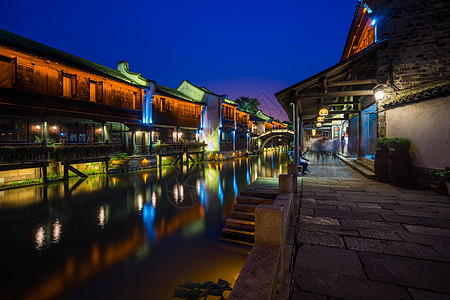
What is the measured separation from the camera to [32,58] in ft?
44.4

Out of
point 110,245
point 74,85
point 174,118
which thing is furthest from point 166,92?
point 110,245

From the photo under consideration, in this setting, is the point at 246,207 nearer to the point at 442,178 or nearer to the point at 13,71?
the point at 442,178

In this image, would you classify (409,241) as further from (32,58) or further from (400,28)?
(32,58)

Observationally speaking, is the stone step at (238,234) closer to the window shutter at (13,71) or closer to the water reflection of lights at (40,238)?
the water reflection of lights at (40,238)

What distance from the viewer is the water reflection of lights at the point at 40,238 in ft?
19.9

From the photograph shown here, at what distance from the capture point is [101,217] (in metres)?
8.30

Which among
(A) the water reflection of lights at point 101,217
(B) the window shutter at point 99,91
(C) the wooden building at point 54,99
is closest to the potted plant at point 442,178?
(A) the water reflection of lights at point 101,217

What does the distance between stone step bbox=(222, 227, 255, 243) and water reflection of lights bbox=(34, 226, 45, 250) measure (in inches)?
210

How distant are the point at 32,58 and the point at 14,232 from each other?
39.6ft

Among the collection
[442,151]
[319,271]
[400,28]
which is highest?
[400,28]

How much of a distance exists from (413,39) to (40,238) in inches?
627

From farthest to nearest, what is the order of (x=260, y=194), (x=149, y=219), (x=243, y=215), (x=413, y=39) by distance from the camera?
(x=413, y=39)
(x=149, y=219)
(x=260, y=194)
(x=243, y=215)

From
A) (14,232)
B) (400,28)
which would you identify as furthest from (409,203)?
(14,232)

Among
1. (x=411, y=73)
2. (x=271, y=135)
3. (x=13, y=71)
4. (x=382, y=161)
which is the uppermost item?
(x=13, y=71)
